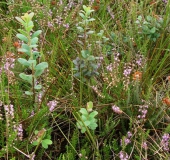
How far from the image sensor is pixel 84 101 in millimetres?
1656

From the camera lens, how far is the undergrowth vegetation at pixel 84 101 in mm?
1352

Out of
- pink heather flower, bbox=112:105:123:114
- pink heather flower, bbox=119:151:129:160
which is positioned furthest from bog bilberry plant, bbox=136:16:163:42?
pink heather flower, bbox=119:151:129:160

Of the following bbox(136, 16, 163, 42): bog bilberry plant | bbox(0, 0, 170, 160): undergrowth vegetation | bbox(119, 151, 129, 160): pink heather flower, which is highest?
bbox(136, 16, 163, 42): bog bilberry plant

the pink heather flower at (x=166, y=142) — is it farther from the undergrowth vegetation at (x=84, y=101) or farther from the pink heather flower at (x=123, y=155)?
the pink heather flower at (x=123, y=155)

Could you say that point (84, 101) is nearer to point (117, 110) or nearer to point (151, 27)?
point (117, 110)

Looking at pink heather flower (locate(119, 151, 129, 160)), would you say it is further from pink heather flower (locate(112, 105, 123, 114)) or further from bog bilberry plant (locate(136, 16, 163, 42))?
bog bilberry plant (locate(136, 16, 163, 42))

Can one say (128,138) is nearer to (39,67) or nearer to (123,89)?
(123,89)

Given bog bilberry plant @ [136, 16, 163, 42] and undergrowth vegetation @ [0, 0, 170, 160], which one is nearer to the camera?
undergrowth vegetation @ [0, 0, 170, 160]

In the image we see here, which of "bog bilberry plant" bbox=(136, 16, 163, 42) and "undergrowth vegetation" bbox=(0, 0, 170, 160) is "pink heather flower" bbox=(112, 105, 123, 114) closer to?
"undergrowth vegetation" bbox=(0, 0, 170, 160)

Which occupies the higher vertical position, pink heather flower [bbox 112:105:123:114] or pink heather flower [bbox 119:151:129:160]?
pink heather flower [bbox 112:105:123:114]

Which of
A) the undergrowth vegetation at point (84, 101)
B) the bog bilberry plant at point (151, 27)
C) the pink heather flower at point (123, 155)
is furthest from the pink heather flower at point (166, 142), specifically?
the bog bilberry plant at point (151, 27)

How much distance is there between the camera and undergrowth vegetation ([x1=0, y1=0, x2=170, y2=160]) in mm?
1352

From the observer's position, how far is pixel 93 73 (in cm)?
160

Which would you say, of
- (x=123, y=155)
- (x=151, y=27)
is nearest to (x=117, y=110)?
(x=123, y=155)
